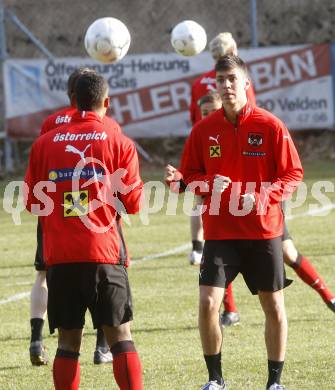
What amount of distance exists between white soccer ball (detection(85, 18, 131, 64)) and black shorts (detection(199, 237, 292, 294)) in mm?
4533

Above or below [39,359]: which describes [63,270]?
above

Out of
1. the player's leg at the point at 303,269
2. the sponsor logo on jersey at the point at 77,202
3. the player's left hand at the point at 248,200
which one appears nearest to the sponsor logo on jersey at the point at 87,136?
the sponsor logo on jersey at the point at 77,202

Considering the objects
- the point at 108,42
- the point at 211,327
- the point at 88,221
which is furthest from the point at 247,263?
the point at 108,42

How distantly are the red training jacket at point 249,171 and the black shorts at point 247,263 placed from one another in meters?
0.06

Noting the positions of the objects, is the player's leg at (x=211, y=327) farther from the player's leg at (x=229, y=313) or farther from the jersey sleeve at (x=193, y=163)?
the player's leg at (x=229, y=313)

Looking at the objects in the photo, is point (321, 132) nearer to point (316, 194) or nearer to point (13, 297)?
point (316, 194)

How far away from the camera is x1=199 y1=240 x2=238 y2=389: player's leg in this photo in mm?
6852

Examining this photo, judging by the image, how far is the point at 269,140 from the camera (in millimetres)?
6852

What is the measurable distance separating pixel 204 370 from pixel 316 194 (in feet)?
31.8

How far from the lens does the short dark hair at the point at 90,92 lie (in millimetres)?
6168

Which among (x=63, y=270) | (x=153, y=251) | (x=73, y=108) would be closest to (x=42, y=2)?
(x=153, y=251)

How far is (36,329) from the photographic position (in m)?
7.91

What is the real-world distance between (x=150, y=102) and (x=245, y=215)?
13921 millimetres

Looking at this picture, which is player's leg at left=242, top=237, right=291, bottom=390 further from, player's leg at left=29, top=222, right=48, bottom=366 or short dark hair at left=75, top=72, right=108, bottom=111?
player's leg at left=29, top=222, right=48, bottom=366
